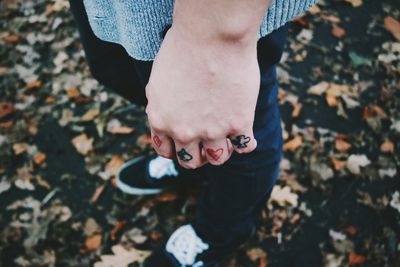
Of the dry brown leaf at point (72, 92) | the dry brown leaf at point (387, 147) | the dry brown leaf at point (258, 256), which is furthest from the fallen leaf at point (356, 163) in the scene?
the dry brown leaf at point (72, 92)

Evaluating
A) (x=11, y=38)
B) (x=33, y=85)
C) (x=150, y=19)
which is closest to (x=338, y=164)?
(x=150, y=19)

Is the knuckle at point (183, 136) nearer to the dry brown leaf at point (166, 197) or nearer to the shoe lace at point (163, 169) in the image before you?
the shoe lace at point (163, 169)

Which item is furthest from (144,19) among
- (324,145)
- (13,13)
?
(13,13)

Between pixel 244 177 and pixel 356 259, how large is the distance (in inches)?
46.9

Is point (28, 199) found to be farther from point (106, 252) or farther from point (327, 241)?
point (327, 241)

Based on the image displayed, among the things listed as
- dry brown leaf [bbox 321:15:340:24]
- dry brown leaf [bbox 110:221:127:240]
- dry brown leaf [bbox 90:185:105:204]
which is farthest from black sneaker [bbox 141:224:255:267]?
dry brown leaf [bbox 321:15:340:24]

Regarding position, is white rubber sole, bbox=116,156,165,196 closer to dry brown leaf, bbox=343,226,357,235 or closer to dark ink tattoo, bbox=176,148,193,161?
dry brown leaf, bbox=343,226,357,235

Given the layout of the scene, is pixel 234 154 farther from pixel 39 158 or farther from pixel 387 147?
pixel 39 158

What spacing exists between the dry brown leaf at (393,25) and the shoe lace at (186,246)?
259cm

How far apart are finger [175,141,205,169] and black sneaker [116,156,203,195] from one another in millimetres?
1157

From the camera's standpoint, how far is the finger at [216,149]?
2.67ft

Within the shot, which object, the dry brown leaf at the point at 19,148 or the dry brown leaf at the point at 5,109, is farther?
the dry brown leaf at the point at 5,109

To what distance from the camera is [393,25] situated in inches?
121

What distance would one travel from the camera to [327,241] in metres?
→ 2.02
